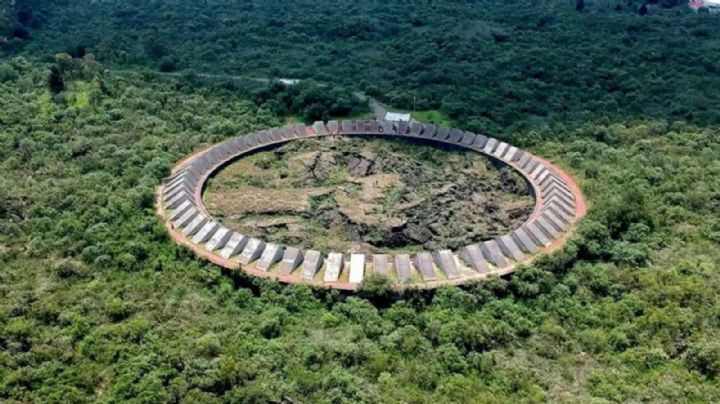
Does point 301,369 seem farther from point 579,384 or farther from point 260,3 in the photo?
point 260,3

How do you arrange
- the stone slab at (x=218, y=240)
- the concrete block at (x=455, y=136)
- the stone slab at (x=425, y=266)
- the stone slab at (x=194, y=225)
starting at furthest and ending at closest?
the concrete block at (x=455, y=136), the stone slab at (x=194, y=225), the stone slab at (x=218, y=240), the stone slab at (x=425, y=266)

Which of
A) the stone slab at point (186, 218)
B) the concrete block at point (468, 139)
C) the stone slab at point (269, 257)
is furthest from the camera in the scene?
the concrete block at point (468, 139)

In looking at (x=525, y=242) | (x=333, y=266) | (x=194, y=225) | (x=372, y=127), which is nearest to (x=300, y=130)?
(x=372, y=127)

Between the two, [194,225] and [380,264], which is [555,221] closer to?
[380,264]

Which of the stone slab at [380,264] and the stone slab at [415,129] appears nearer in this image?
the stone slab at [380,264]

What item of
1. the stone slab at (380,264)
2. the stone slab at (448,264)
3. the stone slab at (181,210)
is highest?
the stone slab at (448,264)

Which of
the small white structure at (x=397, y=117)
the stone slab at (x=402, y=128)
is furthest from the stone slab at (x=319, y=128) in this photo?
the small white structure at (x=397, y=117)

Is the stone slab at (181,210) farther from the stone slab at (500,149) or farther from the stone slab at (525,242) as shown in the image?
the stone slab at (500,149)

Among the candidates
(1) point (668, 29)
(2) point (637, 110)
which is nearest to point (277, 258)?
(2) point (637, 110)
